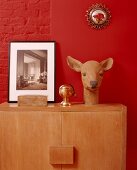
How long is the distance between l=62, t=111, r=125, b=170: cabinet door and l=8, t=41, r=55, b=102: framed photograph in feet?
1.71

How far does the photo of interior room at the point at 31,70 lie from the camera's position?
8.02 feet

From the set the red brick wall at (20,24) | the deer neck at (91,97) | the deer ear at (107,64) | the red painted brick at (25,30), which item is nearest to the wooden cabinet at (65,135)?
the deer neck at (91,97)

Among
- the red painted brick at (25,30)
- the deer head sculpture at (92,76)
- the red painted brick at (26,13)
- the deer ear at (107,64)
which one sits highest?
the red painted brick at (26,13)

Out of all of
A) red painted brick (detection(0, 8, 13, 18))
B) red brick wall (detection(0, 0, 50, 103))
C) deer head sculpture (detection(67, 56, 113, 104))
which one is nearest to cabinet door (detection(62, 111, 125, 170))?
deer head sculpture (detection(67, 56, 113, 104))

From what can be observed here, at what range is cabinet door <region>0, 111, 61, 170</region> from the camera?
2010 millimetres

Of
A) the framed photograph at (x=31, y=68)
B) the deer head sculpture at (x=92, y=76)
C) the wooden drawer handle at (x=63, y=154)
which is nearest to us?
the wooden drawer handle at (x=63, y=154)

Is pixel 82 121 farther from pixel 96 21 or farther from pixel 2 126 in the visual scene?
pixel 96 21

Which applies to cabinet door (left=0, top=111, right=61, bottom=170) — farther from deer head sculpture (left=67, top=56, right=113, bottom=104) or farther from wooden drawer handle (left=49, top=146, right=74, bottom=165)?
deer head sculpture (left=67, top=56, right=113, bottom=104)

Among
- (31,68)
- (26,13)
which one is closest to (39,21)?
(26,13)

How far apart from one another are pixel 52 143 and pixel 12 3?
1.35 meters

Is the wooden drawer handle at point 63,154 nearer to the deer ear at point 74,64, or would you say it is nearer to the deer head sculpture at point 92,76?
the deer head sculpture at point 92,76

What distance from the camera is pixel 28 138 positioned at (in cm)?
202

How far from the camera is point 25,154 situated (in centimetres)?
202

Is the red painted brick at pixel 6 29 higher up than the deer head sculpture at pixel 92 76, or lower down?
higher up
